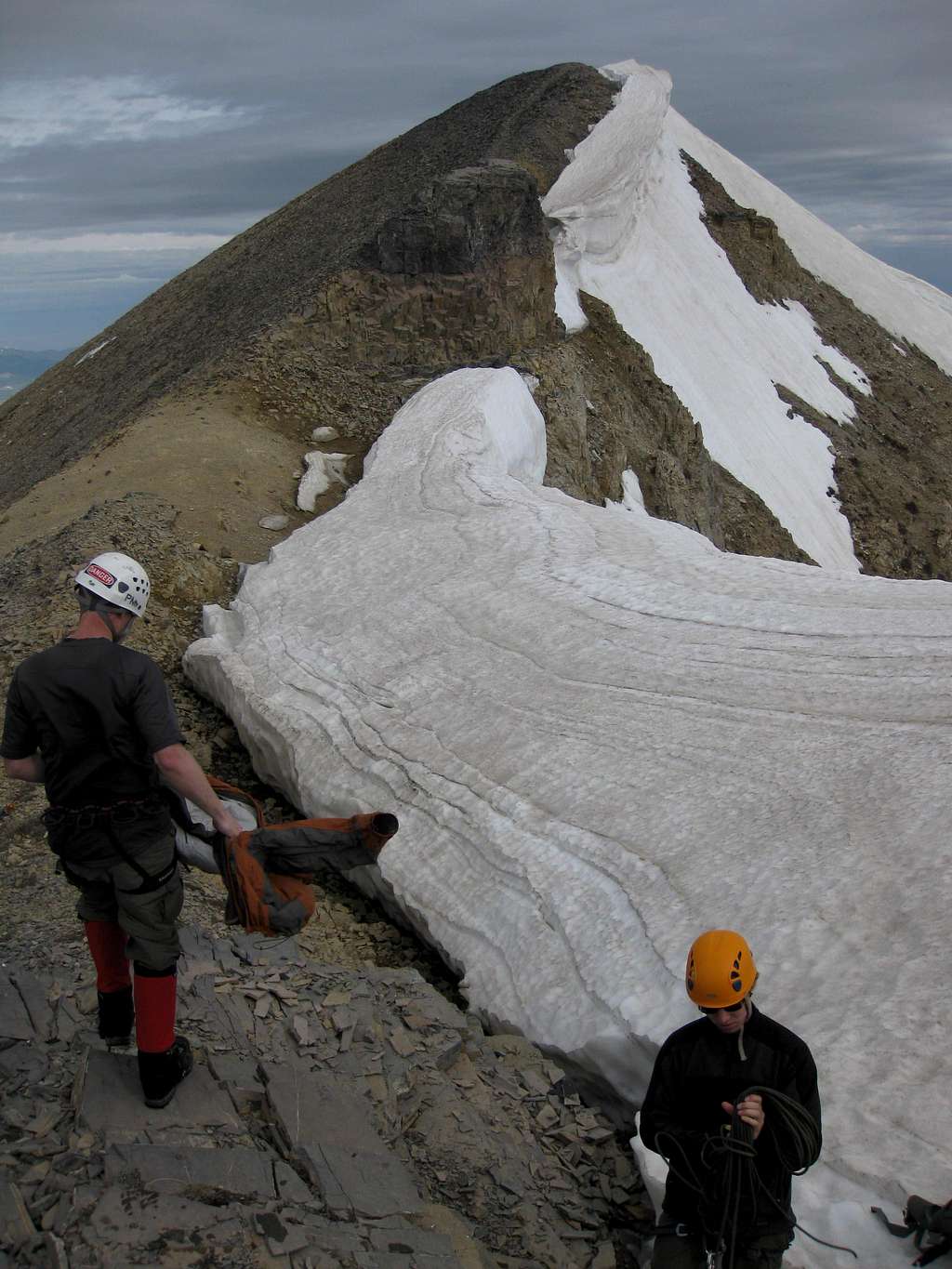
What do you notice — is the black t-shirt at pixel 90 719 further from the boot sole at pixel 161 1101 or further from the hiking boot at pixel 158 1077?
the boot sole at pixel 161 1101

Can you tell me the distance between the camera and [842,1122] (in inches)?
179

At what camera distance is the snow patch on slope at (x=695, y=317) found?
30.6m

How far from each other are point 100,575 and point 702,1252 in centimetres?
356

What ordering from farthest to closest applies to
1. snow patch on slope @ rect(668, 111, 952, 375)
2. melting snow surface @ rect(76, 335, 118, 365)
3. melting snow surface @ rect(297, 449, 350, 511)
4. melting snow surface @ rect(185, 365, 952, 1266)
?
snow patch on slope @ rect(668, 111, 952, 375) < melting snow surface @ rect(76, 335, 118, 365) < melting snow surface @ rect(297, 449, 350, 511) < melting snow surface @ rect(185, 365, 952, 1266)

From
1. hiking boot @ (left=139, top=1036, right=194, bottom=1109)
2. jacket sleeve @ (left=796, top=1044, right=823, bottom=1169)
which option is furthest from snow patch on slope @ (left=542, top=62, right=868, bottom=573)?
jacket sleeve @ (left=796, top=1044, right=823, bottom=1169)

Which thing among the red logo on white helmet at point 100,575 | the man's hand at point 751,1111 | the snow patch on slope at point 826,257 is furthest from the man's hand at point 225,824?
the snow patch on slope at point 826,257

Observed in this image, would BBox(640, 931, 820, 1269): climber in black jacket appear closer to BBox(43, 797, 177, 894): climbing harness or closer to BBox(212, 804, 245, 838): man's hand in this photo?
BBox(212, 804, 245, 838): man's hand

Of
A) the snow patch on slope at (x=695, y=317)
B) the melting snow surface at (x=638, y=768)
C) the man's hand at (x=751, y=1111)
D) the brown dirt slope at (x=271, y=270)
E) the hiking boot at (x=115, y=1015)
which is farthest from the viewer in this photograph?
the snow patch on slope at (x=695, y=317)

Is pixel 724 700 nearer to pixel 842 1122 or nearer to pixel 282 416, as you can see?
pixel 842 1122

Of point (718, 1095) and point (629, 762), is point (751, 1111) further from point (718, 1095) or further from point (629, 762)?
point (629, 762)

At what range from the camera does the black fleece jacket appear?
392cm

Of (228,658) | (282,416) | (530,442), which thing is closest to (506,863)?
(228,658)

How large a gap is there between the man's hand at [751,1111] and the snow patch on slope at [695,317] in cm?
2440

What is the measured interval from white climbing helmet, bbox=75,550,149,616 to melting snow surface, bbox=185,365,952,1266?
321 cm
